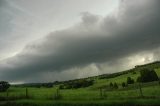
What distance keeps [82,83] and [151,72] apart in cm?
3174

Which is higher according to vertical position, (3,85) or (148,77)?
(3,85)

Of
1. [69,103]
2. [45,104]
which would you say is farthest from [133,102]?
[45,104]

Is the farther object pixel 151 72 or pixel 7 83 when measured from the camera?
pixel 7 83

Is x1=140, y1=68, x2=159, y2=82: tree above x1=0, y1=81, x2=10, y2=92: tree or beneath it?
beneath

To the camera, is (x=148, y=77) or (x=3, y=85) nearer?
(x=148, y=77)

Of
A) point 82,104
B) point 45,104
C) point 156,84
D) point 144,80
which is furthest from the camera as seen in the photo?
point 144,80

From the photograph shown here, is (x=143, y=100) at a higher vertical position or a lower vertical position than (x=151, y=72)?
lower

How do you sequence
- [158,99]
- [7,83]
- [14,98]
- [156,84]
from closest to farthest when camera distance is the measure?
[158,99]
[14,98]
[156,84]
[7,83]

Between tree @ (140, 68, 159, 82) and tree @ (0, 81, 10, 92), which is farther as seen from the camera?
tree @ (0, 81, 10, 92)

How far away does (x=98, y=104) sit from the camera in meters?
40.3

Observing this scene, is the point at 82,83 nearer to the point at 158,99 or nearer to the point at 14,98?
the point at 14,98

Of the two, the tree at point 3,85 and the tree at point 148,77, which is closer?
the tree at point 148,77

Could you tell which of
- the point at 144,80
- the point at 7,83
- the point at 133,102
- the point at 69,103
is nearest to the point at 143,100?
the point at 133,102

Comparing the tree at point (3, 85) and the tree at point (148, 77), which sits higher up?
the tree at point (3, 85)
